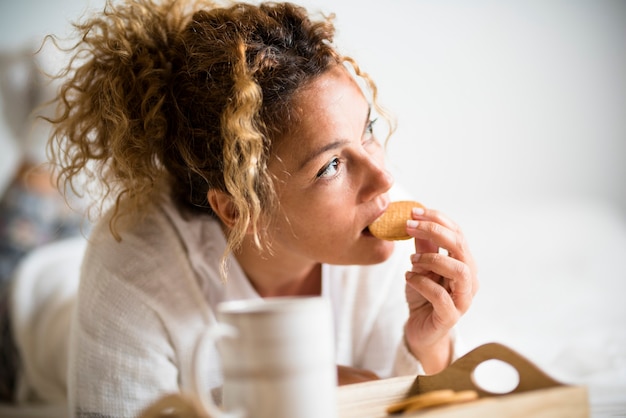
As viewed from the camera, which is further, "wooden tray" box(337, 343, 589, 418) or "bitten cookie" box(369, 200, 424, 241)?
"bitten cookie" box(369, 200, 424, 241)

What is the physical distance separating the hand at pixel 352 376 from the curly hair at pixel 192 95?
0.94ft

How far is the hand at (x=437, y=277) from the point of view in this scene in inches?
37.1

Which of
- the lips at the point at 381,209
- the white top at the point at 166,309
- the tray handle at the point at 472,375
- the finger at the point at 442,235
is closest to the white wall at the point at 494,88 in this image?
the white top at the point at 166,309

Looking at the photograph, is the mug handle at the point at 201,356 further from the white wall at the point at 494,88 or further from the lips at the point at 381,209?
the white wall at the point at 494,88

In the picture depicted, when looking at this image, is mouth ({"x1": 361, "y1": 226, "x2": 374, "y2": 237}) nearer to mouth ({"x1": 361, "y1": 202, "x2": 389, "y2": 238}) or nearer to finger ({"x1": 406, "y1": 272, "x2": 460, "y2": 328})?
mouth ({"x1": 361, "y1": 202, "x2": 389, "y2": 238})

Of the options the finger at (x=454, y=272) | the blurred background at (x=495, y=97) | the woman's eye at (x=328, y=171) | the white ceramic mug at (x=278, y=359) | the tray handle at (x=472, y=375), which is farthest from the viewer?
the blurred background at (x=495, y=97)

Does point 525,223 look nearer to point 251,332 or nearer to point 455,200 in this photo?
point 455,200

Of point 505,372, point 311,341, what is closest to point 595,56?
point 505,372

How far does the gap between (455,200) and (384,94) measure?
507 mm

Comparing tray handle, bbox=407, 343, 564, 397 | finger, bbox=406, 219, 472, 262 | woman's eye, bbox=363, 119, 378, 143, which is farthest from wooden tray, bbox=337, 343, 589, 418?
woman's eye, bbox=363, 119, 378, 143

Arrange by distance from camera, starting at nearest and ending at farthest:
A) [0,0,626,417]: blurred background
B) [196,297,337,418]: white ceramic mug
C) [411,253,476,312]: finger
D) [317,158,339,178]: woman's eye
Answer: [196,297,337,418]: white ceramic mug → [411,253,476,312]: finger → [317,158,339,178]: woman's eye → [0,0,626,417]: blurred background

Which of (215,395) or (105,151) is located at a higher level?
(105,151)

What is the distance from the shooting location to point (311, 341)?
593 millimetres

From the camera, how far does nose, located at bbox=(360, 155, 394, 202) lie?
102 centimetres
